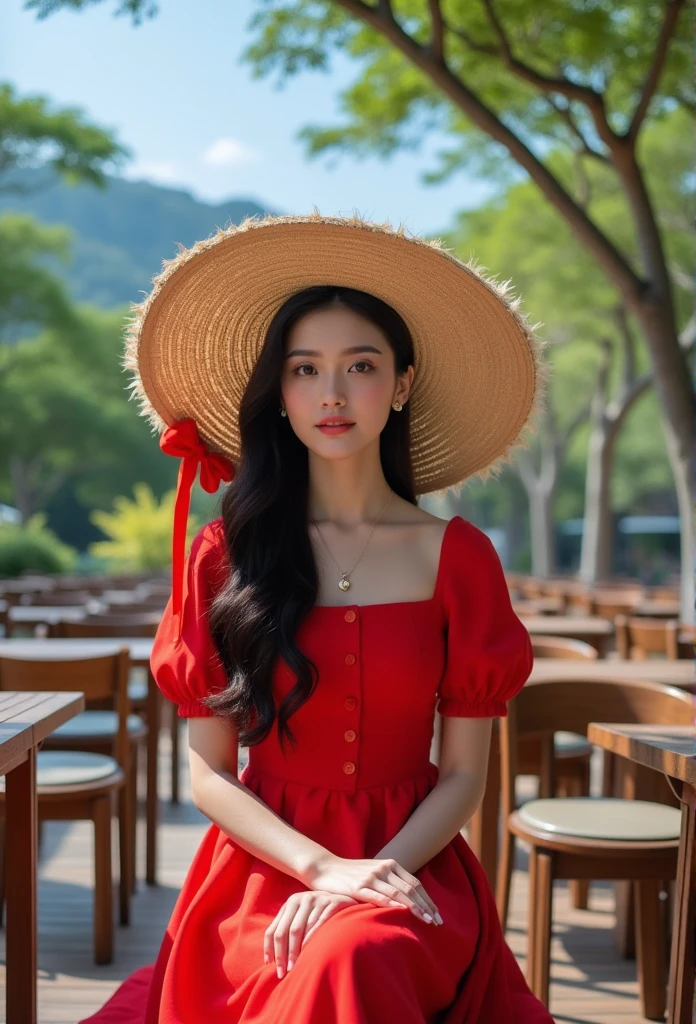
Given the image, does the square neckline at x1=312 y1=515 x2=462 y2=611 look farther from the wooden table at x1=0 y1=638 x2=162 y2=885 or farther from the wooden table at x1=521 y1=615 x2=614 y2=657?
the wooden table at x1=521 y1=615 x2=614 y2=657

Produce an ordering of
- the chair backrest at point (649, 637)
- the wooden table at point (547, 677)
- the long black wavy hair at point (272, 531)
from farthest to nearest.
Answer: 1. the chair backrest at point (649, 637)
2. the wooden table at point (547, 677)
3. the long black wavy hair at point (272, 531)

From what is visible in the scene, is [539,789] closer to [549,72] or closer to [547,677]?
[547,677]

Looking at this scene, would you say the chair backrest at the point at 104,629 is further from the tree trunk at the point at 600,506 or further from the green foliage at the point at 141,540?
the green foliage at the point at 141,540

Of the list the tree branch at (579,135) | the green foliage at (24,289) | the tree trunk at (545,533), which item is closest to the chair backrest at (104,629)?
the tree branch at (579,135)

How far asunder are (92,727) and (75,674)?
2.48ft

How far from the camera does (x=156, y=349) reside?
2201 millimetres

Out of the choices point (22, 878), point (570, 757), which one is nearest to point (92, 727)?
point (570, 757)

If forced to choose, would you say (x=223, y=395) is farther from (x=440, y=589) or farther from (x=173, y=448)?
(x=440, y=589)

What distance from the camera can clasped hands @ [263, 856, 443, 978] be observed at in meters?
1.57

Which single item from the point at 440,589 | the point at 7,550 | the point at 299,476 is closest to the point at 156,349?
the point at 299,476

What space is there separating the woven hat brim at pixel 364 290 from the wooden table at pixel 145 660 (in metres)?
1.46

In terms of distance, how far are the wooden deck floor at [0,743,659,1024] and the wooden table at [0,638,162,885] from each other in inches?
7.0

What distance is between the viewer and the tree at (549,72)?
21.1 ft

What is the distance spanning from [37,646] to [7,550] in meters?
11.1
